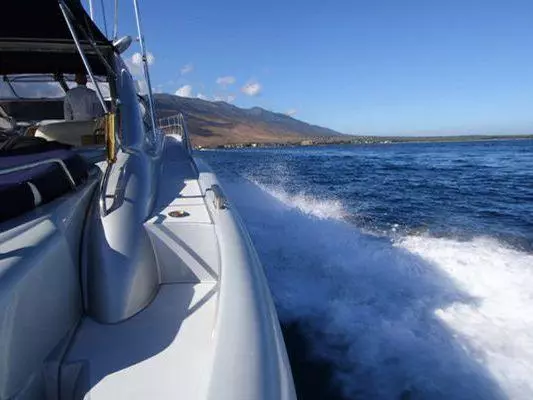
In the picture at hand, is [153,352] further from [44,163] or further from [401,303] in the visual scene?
[401,303]

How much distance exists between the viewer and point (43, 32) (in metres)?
3.42

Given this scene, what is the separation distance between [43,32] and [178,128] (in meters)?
4.38

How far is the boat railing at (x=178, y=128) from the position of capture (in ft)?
20.0

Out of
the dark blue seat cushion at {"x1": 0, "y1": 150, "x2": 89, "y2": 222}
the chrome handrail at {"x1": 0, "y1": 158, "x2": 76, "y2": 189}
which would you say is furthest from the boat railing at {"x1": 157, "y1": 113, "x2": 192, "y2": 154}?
the chrome handrail at {"x1": 0, "y1": 158, "x2": 76, "y2": 189}

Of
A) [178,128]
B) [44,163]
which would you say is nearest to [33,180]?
[44,163]

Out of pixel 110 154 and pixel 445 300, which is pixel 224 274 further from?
pixel 445 300

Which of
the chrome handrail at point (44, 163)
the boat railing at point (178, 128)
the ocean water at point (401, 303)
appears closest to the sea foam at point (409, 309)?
the ocean water at point (401, 303)

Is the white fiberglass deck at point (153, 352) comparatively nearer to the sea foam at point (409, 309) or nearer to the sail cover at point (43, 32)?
the sea foam at point (409, 309)

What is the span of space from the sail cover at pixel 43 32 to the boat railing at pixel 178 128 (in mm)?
1888

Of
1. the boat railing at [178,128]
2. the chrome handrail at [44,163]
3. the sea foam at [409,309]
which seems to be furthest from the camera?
the boat railing at [178,128]

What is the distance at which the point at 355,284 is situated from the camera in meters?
4.11

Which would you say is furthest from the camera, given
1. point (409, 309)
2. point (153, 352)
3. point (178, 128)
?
→ point (178, 128)

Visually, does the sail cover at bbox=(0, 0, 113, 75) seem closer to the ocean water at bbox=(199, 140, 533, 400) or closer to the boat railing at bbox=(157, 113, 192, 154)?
the ocean water at bbox=(199, 140, 533, 400)

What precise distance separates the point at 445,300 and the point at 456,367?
1.10 metres
